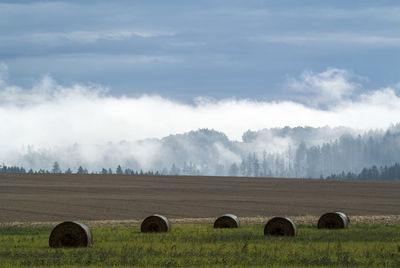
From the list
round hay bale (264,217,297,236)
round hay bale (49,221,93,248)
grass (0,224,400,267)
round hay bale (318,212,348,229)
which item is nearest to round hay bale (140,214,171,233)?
grass (0,224,400,267)

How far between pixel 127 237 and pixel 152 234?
226 centimetres

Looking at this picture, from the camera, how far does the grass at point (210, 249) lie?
1056 inches

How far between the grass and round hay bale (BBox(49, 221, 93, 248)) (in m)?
0.46

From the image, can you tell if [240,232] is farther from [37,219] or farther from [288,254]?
[37,219]

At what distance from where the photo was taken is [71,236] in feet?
101

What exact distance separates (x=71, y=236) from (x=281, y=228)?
1136 centimetres

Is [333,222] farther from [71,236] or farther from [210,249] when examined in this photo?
[71,236]

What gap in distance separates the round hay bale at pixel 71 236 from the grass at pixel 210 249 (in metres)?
0.46

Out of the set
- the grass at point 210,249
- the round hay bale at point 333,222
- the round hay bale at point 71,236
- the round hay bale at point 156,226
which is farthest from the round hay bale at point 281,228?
the round hay bale at point 71,236

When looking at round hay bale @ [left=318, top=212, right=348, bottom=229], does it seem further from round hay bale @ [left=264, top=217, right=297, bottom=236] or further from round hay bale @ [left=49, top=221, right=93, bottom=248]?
round hay bale @ [left=49, top=221, right=93, bottom=248]

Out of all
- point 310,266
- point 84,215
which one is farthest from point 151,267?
point 84,215

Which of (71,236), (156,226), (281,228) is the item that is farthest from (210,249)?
(156,226)

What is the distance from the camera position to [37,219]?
183ft

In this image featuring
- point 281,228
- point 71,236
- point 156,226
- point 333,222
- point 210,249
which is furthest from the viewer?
point 333,222
